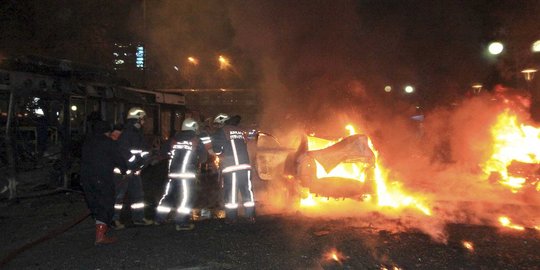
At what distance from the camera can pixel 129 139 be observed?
5.99 metres

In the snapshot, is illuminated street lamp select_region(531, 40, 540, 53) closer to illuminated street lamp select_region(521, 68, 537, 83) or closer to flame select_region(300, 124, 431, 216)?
illuminated street lamp select_region(521, 68, 537, 83)

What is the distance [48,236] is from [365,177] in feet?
15.0

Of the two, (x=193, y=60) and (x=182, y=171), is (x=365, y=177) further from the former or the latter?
(x=193, y=60)

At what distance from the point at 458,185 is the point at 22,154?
9469 millimetres

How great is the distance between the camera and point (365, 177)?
6629 mm

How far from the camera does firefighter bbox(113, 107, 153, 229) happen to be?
5793mm

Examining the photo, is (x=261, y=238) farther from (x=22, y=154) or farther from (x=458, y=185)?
(x=458, y=185)

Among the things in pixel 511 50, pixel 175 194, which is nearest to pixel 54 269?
pixel 175 194

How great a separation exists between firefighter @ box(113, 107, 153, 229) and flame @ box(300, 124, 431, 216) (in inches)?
106

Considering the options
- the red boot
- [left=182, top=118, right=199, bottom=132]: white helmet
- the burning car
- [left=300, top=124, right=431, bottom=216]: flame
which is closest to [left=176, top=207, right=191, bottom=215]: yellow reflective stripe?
the red boot

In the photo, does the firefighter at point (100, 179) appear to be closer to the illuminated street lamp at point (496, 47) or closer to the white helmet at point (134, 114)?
the white helmet at point (134, 114)

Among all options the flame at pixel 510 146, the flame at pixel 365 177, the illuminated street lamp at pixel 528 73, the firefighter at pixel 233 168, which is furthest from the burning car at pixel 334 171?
the illuminated street lamp at pixel 528 73

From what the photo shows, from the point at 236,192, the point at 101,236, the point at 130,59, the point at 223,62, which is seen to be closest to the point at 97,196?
the point at 101,236

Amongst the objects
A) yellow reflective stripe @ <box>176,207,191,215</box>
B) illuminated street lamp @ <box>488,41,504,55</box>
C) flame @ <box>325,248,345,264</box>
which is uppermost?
illuminated street lamp @ <box>488,41,504,55</box>
